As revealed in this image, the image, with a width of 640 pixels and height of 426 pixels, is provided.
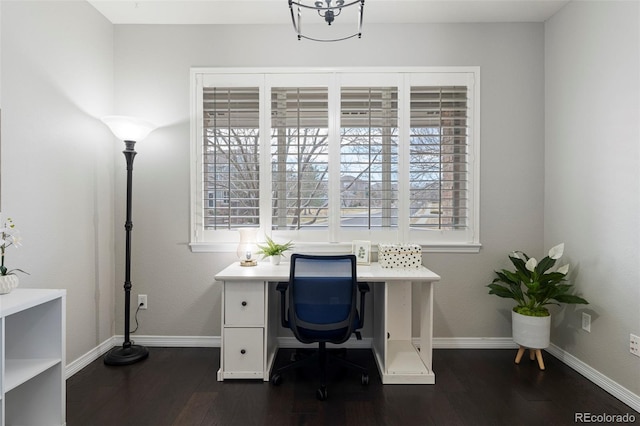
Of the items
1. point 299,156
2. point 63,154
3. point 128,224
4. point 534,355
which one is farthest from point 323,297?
point 63,154

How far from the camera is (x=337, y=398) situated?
229 centimetres

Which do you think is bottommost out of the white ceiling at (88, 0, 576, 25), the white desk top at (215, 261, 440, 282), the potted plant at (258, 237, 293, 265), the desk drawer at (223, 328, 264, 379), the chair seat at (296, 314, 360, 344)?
the desk drawer at (223, 328, 264, 379)

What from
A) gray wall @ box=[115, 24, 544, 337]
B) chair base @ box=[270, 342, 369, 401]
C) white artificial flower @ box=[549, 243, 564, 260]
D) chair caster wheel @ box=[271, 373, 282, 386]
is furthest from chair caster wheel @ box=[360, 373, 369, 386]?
white artificial flower @ box=[549, 243, 564, 260]

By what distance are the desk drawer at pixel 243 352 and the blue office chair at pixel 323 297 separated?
0.36 m

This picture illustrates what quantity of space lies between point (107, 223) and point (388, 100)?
8.79ft

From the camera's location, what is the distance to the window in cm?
307

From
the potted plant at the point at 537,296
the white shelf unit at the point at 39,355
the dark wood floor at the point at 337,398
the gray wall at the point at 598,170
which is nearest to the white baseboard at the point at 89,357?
the dark wood floor at the point at 337,398

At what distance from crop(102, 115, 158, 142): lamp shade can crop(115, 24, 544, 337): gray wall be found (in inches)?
12.6

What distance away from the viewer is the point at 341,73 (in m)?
3.08

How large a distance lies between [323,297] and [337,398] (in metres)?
0.66

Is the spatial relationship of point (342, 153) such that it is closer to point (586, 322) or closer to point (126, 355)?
point (586, 322)

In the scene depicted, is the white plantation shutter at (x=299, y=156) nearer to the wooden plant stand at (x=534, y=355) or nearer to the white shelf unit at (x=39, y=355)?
the white shelf unit at (x=39, y=355)

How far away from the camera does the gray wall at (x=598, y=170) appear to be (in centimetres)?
224

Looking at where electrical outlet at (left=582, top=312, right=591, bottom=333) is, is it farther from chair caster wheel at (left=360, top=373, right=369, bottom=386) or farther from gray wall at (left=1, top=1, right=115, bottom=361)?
gray wall at (left=1, top=1, right=115, bottom=361)
